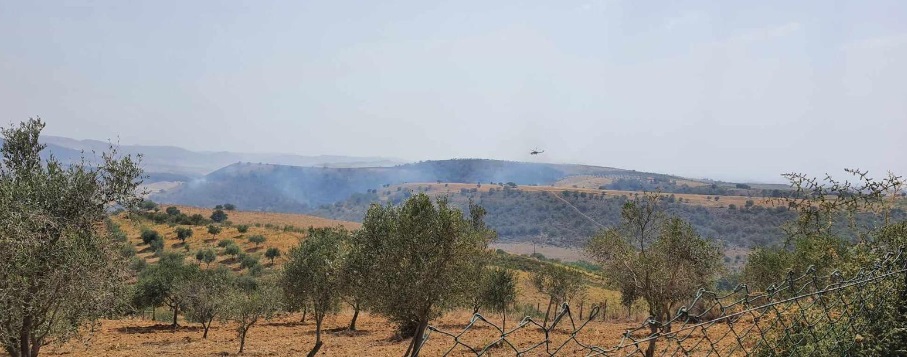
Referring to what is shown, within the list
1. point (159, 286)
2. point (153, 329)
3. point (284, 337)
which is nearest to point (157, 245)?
point (159, 286)

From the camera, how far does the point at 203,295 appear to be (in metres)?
31.4

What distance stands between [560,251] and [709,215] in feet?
134

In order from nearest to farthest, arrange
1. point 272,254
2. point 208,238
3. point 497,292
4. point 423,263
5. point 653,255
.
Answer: point 653,255
point 423,263
point 497,292
point 272,254
point 208,238

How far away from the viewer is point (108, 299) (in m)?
13.6

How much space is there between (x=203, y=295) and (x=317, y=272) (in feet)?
34.2

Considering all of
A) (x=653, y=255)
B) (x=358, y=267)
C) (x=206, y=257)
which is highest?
(x=653, y=255)

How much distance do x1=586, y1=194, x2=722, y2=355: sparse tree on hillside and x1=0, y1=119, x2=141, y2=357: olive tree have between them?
15.6 meters

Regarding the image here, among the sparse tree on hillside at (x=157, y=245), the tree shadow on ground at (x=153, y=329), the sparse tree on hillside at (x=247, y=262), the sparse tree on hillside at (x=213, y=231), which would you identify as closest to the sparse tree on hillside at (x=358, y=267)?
the tree shadow on ground at (x=153, y=329)

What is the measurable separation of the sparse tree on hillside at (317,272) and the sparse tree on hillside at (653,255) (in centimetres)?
1216

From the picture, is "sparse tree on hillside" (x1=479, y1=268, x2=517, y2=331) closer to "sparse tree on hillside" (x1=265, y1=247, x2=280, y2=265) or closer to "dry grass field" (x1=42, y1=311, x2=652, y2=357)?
"dry grass field" (x1=42, y1=311, x2=652, y2=357)

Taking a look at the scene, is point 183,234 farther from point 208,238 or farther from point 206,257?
point 206,257

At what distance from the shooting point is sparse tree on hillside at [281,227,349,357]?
25.0 metres

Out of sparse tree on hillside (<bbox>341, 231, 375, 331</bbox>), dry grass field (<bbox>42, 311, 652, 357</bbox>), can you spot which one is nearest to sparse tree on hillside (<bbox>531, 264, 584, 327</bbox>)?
dry grass field (<bbox>42, 311, 652, 357</bbox>)

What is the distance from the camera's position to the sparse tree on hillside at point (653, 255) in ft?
56.7
